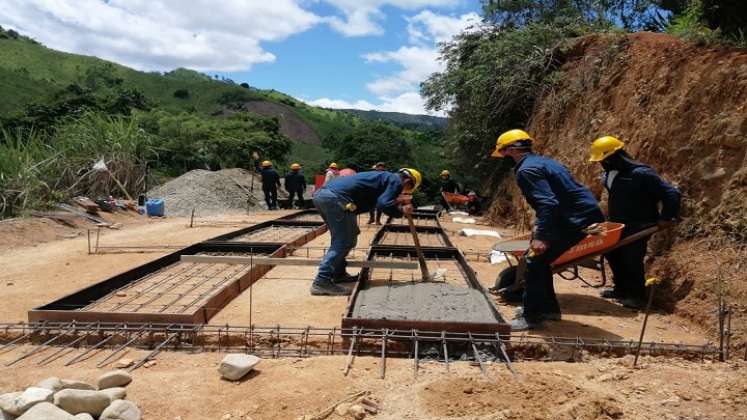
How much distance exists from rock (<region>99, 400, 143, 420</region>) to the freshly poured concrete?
166 centimetres

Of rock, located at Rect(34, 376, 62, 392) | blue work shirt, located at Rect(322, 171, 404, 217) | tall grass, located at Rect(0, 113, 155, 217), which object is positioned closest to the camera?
rock, located at Rect(34, 376, 62, 392)

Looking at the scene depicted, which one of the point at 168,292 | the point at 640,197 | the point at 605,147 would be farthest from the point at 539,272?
the point at 168,292

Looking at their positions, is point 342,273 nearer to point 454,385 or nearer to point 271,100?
point 454,385

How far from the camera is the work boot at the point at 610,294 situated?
4.58 m

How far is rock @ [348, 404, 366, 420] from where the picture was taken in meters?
2.30

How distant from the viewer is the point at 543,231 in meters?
3.49

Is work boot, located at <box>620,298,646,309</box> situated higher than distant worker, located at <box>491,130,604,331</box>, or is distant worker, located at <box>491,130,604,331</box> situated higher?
distant worker, located at <box>491,130,604,331</box>

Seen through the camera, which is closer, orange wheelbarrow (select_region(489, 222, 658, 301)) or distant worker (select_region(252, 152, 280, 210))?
orange wheelbarrow (select_region(489, 222, 658, 301))

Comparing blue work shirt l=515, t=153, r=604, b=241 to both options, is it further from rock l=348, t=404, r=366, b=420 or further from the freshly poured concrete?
rock l=348, t=404, r=366, b=420

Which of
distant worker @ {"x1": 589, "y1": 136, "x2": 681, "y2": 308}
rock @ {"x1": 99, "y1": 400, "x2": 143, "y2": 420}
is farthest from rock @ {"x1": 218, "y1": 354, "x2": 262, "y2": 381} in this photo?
distant worker @ {"x1": 589, "y1": 136, "x2": 681, "y2": 308}

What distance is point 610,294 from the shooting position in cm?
466

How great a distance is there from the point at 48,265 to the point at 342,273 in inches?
149

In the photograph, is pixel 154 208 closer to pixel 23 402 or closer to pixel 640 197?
pixel 23 402

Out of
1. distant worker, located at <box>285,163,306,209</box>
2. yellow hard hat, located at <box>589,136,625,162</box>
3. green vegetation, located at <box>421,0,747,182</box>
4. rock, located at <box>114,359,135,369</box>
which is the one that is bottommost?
rock, located at <box>114,359,135,369</box>
